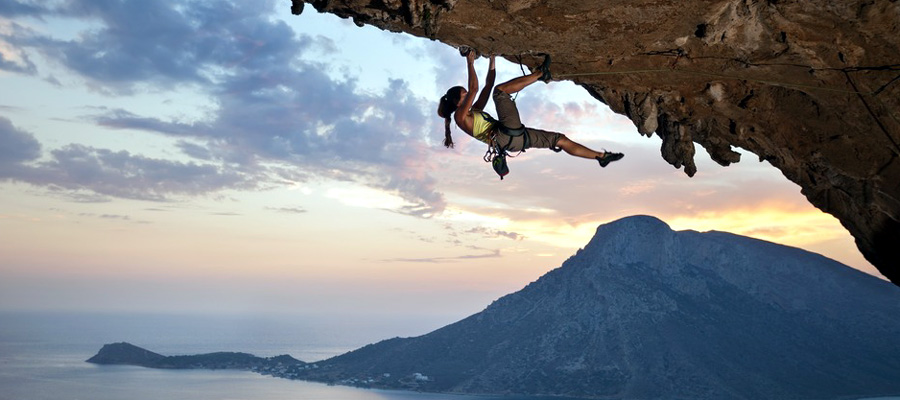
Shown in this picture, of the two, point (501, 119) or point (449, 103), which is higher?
point (449, 103)

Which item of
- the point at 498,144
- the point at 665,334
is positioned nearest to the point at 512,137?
the point at 498,144

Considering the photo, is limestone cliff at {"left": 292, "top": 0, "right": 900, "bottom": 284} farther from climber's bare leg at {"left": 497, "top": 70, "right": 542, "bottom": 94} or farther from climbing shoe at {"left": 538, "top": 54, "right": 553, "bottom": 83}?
climber's bare leg at {"left": 497, "top": 70, "right": 542, "bottom": 94}

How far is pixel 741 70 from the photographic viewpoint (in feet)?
23.4

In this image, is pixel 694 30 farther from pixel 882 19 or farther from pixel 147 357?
pixel 147 357

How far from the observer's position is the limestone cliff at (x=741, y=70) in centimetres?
594

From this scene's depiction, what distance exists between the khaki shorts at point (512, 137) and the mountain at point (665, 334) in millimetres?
120016

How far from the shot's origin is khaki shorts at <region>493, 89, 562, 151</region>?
280 inches

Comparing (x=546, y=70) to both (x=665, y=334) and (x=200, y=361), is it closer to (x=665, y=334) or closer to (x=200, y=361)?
(x=665, y=334)

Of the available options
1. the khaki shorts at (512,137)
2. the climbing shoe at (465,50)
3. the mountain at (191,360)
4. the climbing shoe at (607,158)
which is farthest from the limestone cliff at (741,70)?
the mountain at (191,360)

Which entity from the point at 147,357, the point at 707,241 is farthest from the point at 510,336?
the point at 147,357

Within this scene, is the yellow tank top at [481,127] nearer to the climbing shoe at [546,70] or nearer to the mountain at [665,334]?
the climbing shoe at [546,70]

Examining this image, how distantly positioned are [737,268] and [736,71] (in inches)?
6676

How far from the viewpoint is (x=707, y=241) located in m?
165

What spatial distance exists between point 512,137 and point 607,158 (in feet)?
3.78
